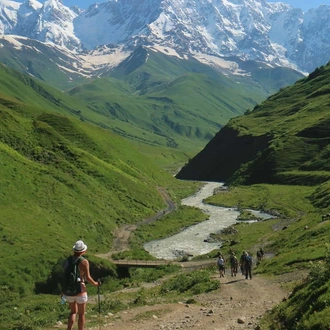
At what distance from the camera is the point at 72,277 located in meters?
22.2

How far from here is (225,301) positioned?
38000 mm

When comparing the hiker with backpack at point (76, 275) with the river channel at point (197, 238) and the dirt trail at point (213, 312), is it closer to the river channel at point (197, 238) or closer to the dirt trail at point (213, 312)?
the dirt trail at point (213, 312)

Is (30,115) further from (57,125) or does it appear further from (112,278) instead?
(112,278)

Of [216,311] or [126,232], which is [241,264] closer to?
[216,311]

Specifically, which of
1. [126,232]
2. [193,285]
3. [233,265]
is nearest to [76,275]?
[193,285]

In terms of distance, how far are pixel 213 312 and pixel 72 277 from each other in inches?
574

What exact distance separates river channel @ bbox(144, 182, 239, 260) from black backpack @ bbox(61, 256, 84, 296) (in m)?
64.2

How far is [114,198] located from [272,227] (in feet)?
133

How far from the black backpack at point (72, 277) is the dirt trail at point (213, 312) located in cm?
1029

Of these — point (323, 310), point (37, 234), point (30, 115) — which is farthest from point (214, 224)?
point (323, 310)

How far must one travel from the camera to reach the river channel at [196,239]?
90.7 m

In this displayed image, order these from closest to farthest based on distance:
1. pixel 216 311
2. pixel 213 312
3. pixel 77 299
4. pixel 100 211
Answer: pixel 77 299
pixel 213 312
pixel 216 311
pixel 100 211

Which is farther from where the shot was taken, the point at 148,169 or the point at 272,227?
the point at 148,169

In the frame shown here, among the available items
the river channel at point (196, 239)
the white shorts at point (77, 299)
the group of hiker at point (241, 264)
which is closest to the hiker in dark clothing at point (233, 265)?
the group of hiker at point (241, 264)
